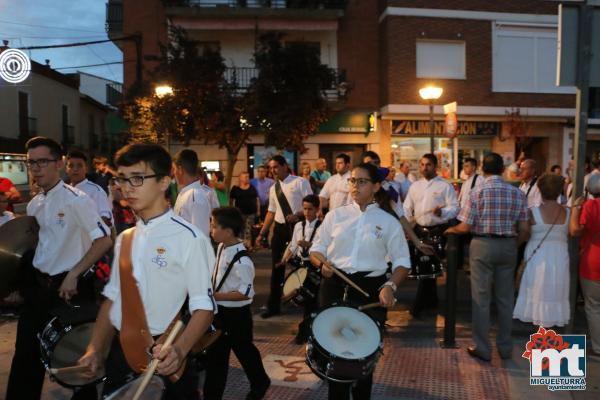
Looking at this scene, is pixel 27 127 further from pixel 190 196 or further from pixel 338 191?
pixel 190 196

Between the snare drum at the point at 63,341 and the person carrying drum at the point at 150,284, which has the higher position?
the person carrying drum at the point at 150,284

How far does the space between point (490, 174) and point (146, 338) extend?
4.08m

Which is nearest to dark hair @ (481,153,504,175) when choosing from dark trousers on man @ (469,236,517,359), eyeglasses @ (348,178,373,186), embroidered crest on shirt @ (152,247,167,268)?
dark trousers on man @ (469,236,517,359)

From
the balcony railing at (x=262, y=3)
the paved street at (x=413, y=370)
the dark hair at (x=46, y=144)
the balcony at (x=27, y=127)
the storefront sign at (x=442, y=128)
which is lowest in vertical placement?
the paved street at (x=413, y=370)

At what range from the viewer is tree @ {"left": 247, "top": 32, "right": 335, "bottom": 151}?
15.6m

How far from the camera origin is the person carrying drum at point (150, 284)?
2.45m

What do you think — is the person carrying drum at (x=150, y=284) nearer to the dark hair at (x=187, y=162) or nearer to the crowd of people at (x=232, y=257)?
the crowd of people at (x=232, y=257)

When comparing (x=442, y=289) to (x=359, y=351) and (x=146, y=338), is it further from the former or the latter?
(x=146, y=338)

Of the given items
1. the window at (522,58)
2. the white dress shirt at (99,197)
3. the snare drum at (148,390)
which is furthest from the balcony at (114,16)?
the snare drum at (148,390)

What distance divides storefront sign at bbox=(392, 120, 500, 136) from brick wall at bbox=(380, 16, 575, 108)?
987 mm

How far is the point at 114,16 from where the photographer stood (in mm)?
21844

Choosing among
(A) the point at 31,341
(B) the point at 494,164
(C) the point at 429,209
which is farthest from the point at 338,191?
(A) the point at 31,341

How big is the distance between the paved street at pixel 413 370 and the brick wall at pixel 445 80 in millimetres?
14118

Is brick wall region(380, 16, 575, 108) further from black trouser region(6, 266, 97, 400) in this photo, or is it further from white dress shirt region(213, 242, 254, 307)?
black trouser region(6, 266, 97, 400)
